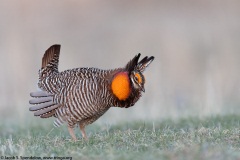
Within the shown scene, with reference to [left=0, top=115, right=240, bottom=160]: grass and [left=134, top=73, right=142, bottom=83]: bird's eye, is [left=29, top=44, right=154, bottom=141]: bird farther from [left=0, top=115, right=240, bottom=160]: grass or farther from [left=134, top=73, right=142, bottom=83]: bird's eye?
[left=0, top=115, right=240, bottom=160]: grass

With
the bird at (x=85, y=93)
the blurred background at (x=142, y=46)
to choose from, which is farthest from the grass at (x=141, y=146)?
the blurred background at (x=142, y=46)

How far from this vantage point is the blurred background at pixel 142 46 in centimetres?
1407

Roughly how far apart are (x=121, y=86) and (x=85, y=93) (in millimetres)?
492

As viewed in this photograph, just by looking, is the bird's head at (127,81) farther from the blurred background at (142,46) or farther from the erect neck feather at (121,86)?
the blurred background at (142,46)

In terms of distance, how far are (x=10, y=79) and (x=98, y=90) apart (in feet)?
25.2

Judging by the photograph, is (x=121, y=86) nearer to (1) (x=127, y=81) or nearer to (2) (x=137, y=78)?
(1) (x=127, y=81)

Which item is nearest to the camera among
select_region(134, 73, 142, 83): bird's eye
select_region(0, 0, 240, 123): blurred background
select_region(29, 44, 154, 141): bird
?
select_region(29, 44, 154, 141): bird

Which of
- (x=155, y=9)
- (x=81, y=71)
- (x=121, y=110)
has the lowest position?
(x=121, y=110)

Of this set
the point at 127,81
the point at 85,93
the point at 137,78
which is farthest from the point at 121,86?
the point at 85,93

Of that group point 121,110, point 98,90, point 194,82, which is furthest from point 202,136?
point 194,82

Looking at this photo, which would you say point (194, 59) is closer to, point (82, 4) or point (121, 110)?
point (121, 110)

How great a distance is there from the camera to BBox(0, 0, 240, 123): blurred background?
14070 mm

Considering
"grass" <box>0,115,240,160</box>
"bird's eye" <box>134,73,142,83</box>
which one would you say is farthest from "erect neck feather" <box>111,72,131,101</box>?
"grass" <box>0,115,240,160</box>

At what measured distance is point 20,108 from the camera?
14.2 meters
